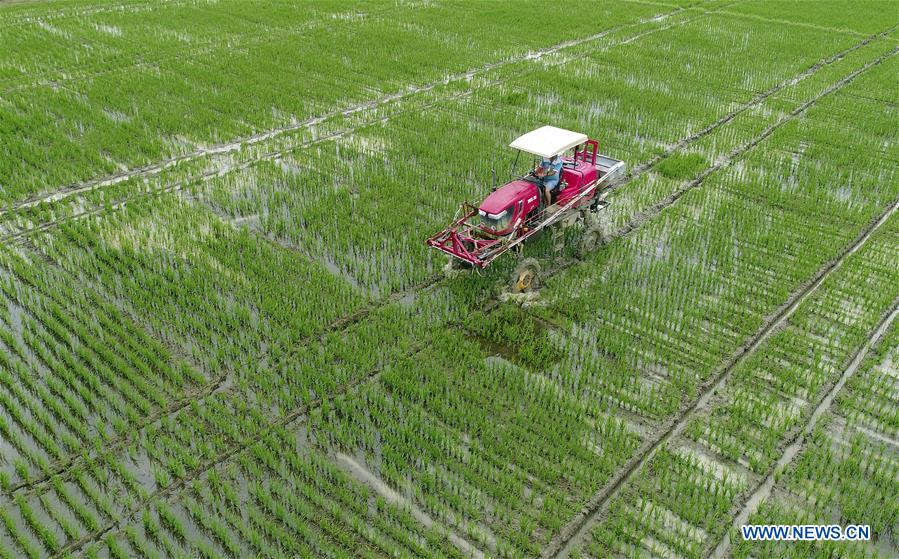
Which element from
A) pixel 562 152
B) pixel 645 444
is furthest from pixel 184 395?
pixel 562 152

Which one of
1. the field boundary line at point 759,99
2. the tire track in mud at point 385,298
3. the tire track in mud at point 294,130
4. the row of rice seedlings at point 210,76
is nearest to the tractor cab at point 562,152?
the tire track in mud at point 385,298

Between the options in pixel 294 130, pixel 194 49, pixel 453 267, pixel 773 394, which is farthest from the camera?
pixel 194 49

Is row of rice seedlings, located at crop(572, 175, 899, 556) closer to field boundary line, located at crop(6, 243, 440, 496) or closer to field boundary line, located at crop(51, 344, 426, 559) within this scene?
field boundary line, located at crop(51, 344, 426, 559)

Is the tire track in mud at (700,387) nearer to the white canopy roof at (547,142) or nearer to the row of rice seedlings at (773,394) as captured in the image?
the row of rice seedlings at (773,394)

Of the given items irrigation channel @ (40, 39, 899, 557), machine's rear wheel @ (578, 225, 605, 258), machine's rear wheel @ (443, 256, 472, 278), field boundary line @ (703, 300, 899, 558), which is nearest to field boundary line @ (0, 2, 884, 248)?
machine's rear wheel @ (578, 225, 605, 258)

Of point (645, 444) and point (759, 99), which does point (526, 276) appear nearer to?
point (645, 444)

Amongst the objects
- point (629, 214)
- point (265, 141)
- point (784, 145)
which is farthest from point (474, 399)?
point (784, 145)

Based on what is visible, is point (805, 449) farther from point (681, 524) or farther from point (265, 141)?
point (265, 141)
